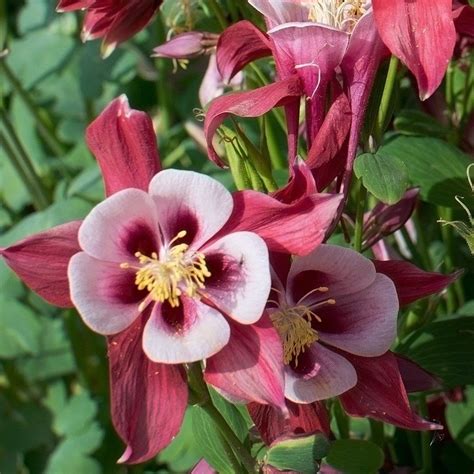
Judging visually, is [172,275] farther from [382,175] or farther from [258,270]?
[382,175]

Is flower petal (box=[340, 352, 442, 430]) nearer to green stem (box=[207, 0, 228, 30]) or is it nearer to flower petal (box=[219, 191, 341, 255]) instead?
flower petal (box=[219, 191, 341, 255])

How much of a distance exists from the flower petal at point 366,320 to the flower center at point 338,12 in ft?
0.67

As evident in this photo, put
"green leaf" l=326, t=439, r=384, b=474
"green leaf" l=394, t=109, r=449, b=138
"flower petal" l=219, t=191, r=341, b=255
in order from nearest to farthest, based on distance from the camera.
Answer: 1. "flower petal" l=219, t=191, r=341, b=255
2. "green leaf" l=326, t=439, r=384, b=474
3. "green leaf" l=394, t=109, r=449, b=138

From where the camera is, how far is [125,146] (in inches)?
26.8

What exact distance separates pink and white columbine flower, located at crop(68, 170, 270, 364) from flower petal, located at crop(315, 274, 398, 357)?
9 centimetres

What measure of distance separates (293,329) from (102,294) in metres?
0.14

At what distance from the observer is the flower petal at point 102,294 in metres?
0.63

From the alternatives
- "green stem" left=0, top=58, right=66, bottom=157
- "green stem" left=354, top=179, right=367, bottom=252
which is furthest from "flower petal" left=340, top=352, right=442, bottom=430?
"green stem" left=0, top=58, right=66, bottom=157

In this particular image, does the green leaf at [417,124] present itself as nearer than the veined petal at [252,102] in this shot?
No

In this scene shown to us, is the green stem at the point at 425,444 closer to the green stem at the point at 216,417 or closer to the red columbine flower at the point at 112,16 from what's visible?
the green stem at the point at 216,417

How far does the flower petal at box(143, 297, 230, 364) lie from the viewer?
630mm

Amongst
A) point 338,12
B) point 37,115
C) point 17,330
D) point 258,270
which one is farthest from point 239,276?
point 37,115

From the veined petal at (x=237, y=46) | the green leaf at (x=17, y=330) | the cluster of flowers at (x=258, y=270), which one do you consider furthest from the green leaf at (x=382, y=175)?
the green leaf at (x=17, y=330)

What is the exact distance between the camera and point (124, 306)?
0.66 m
